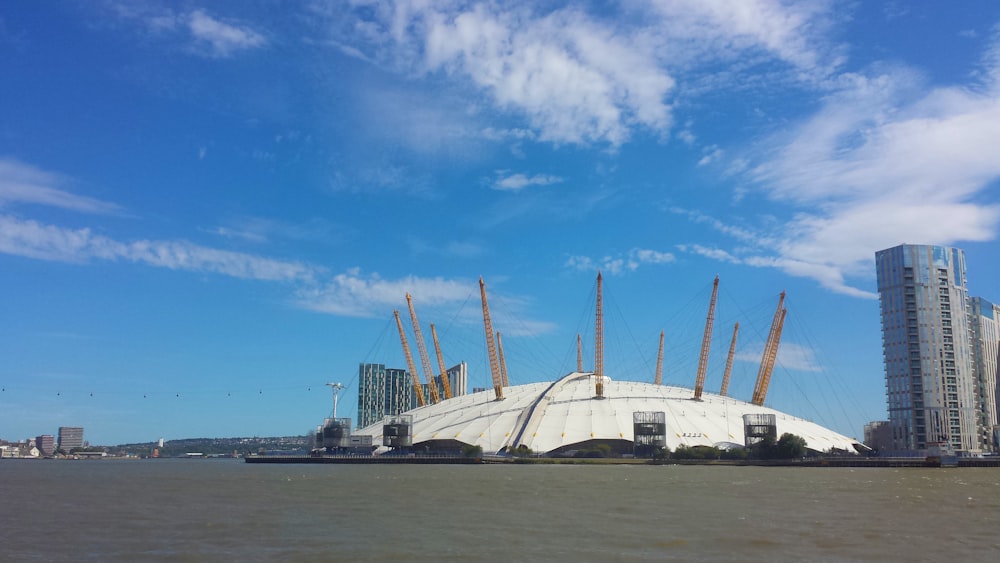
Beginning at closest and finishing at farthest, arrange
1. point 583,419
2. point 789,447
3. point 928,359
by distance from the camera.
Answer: point 789,447 → point 583,419 → point 928,359

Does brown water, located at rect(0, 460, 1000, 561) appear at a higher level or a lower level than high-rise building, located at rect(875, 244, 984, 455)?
lower

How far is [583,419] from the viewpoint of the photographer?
484ft

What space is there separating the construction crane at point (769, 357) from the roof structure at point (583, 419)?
5819 millimetres

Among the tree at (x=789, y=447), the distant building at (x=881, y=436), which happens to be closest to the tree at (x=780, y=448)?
the tree at (x=789, y=447)

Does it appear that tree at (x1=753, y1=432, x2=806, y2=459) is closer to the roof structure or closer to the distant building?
the roof structure

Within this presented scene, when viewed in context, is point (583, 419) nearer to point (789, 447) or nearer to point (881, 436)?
point (789, 447)

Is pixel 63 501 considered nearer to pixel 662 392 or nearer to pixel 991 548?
pixel 991 548

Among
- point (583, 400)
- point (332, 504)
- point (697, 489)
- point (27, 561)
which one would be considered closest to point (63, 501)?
point (332, 504)

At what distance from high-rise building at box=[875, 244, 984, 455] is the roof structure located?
35.0 m

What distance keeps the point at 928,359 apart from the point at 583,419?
9418cm

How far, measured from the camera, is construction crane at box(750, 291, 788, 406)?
596 ft

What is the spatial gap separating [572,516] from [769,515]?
34.0ft

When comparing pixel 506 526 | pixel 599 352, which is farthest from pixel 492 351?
pixel 506 526

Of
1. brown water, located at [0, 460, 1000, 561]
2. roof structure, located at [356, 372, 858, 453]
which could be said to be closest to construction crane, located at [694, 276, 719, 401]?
roof structure, located at [356, 372, 858, 453]
